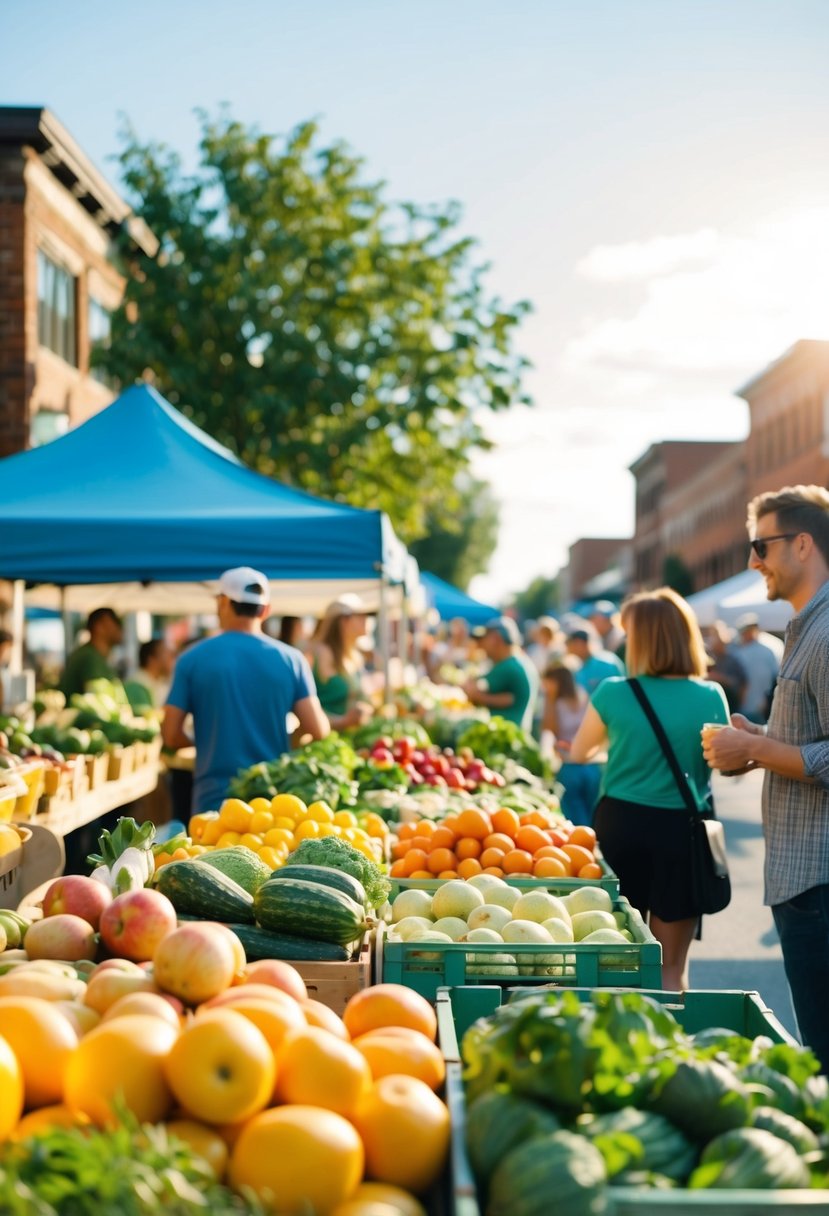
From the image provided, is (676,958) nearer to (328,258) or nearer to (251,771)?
(251,771)

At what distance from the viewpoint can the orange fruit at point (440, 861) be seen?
496 cm

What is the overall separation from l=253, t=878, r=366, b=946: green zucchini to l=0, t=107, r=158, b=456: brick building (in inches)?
594

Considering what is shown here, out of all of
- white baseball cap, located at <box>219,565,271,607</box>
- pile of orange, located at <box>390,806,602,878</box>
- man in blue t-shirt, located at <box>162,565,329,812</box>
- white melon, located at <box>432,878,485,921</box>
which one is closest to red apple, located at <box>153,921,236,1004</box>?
white melon, located at <box>432,878,485,921</box>

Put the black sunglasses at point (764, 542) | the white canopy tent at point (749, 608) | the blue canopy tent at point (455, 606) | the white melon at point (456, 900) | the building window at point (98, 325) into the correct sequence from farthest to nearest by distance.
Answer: the blue canopy tent at point (455, 606)
the building window at point (98, 325)
the white canopy tent at point (749, 608)
the white melon at point (456, 900)
the black sunglasses at point (764, 542)

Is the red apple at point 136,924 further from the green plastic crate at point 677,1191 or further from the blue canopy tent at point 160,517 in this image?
the blue canopy tent at point 160,517

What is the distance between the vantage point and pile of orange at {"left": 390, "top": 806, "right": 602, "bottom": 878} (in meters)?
4.87

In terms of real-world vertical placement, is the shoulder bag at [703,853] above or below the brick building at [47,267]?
below

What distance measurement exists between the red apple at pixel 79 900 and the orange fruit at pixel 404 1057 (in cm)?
112

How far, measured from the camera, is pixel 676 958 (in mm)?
5246

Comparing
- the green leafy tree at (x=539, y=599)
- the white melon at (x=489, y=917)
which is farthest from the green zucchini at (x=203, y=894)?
the green leafy tree at (x=539, y=599)

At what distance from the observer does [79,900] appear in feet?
10.8

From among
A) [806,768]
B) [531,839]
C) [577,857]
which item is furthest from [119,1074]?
[531,839]

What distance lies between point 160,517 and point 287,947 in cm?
435

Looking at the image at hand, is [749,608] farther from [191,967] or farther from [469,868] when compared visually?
[191,967]
